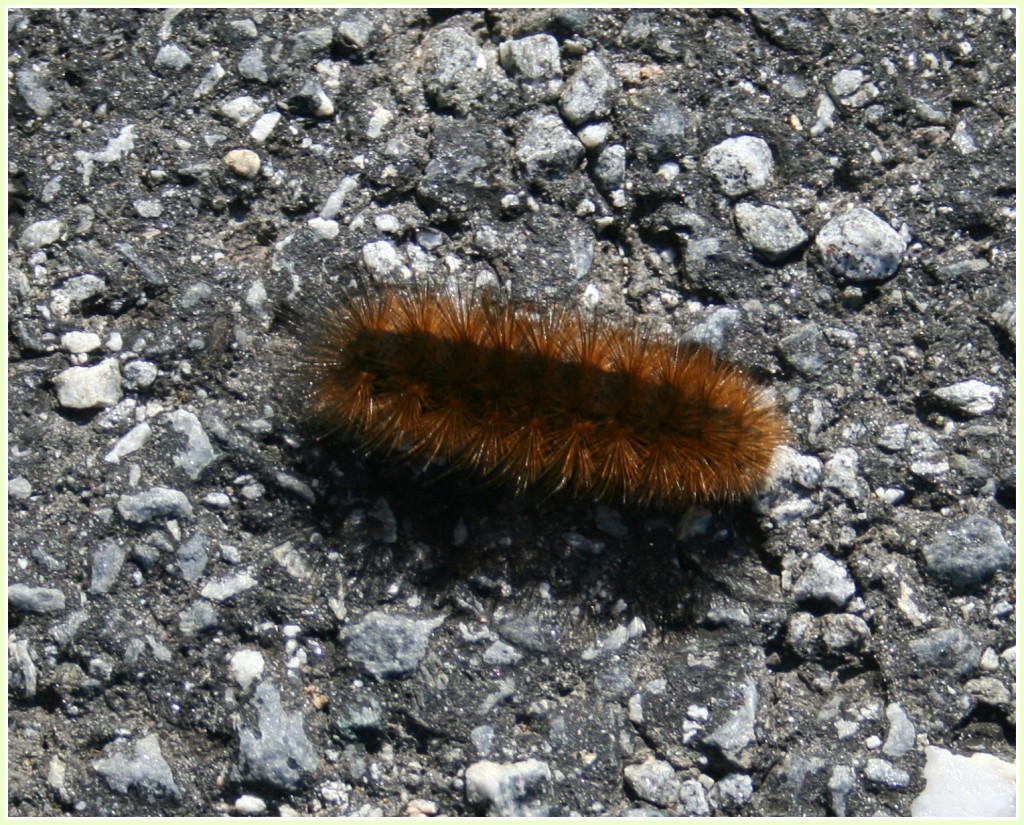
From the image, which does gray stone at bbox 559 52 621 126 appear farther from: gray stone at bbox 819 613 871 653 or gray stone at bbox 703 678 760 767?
gray stone at bbox 703 678 760 767

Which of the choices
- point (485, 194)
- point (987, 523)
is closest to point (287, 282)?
point (485, 194)

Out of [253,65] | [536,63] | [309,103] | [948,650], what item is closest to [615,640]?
[948,650]

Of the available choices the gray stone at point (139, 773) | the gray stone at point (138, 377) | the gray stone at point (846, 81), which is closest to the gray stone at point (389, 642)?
the gray stone at point (139, 773)

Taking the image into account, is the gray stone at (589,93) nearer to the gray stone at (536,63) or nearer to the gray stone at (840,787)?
the gray stone at (536,63)

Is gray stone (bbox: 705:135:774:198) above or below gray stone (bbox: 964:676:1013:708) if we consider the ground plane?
above

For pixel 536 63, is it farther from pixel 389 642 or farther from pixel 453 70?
pixel 389 642

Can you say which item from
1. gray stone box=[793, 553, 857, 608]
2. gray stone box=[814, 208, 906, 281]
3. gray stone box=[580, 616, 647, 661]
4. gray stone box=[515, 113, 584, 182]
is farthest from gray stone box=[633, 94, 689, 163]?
gray stone box=[580, 616, 647, 661]

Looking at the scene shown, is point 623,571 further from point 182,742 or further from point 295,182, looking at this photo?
point 295,182
